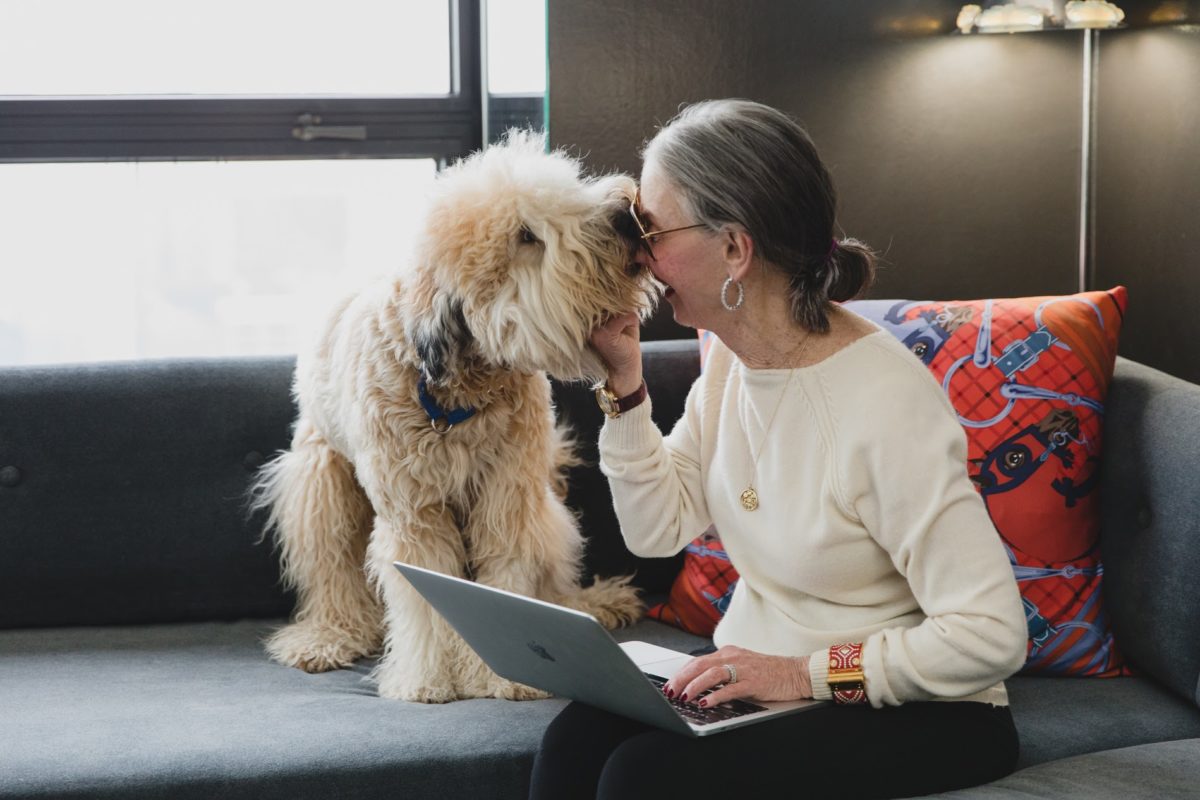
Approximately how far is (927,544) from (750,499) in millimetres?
267

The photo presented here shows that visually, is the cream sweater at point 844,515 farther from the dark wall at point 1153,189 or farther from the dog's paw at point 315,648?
the dark wall at point 1153,189

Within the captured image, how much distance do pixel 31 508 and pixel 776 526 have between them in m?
1.52

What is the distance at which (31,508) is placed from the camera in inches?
93.4

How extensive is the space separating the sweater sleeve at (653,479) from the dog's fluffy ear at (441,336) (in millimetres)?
272

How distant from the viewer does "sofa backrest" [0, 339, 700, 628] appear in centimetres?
238

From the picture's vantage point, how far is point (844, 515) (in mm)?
1572

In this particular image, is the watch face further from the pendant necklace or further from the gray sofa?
the gray sofa

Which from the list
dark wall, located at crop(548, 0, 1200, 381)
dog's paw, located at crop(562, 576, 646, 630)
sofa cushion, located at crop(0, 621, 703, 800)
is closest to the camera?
sofa cushion, located at crop(0, 621, 703, 800)

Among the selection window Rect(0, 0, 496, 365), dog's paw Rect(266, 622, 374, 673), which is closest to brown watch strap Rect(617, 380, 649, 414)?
dog's paw Rect(266, 622, 374, 673)

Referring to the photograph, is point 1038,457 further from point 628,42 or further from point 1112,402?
point 628,42

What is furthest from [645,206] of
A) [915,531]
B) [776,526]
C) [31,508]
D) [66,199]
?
[66,199]

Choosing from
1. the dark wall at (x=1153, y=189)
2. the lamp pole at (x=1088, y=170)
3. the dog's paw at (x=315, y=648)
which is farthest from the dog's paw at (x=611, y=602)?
the lamp pole at (x=1088, y=170)

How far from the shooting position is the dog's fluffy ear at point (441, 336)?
73.0 inches

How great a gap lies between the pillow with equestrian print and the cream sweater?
1.72ft
